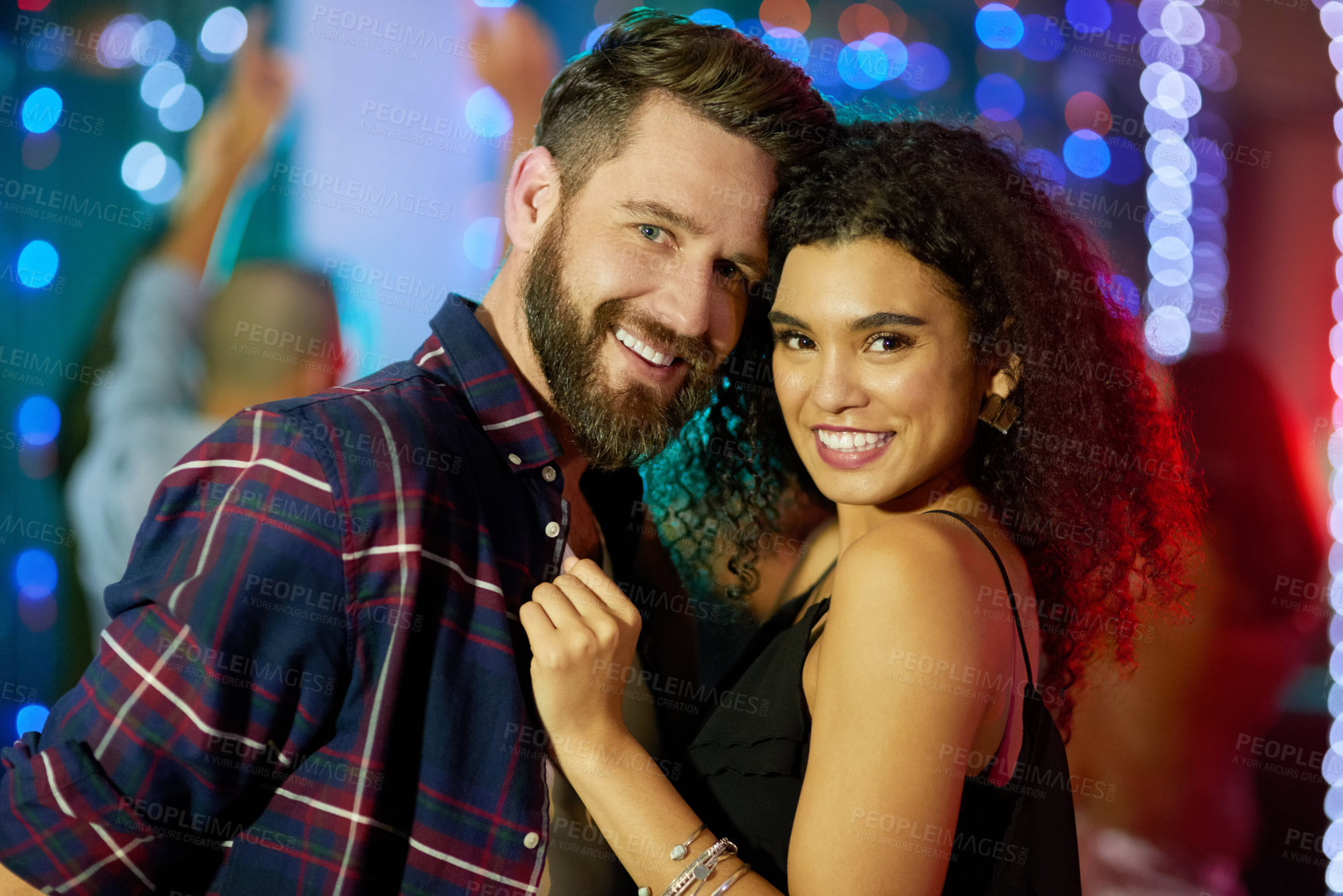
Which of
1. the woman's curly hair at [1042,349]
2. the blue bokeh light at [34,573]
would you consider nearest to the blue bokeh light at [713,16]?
the woman's curly hair at [1042,349]

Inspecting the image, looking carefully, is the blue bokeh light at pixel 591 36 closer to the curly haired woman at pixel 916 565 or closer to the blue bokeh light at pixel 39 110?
the curly haired woman at pixel 916 565

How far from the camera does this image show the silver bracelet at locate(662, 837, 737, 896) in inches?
50.8

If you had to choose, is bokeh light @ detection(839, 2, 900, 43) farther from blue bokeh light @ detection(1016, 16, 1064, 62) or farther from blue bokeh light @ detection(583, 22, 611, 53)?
blue bokeh light @ detection(583, 22, 611, 53)

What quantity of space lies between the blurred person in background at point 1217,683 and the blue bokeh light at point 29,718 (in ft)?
9.63

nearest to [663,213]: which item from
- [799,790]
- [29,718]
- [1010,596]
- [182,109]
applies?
[1010,596]

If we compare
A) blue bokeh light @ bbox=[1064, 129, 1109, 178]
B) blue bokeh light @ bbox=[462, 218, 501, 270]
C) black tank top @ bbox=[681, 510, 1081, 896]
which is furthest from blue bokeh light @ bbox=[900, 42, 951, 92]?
black tank top @ bbox=[681, 510, 1081, 896]

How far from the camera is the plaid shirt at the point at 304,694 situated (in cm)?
115

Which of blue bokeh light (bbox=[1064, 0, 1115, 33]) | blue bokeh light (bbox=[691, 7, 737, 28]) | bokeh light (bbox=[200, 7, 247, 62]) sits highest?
blue bokeh light (bbox=[1064, 0, 1115, 33])

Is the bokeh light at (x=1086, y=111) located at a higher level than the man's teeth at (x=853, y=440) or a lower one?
higher

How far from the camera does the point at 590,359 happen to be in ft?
5.11

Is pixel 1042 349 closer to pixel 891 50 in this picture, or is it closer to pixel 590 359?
pixel 590 359

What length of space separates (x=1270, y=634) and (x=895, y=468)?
6.01 ft

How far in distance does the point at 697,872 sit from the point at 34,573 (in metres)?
1.95

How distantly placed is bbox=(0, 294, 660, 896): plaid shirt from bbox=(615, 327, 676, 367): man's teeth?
1.22 ft
